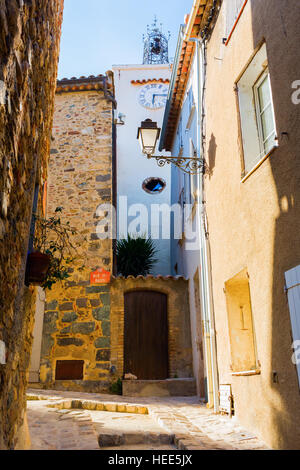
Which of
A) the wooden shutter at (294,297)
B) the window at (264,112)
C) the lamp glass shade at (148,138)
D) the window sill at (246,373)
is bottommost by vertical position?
the window sill at (246,373)

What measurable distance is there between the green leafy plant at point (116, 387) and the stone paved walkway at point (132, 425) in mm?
2222

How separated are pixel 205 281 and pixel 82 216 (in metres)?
4.32

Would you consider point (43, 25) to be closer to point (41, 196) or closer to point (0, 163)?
point (41, 196)

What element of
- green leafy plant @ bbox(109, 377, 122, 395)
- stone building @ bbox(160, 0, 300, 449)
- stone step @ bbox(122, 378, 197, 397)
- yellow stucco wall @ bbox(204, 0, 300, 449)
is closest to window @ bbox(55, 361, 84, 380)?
green leafy plant @ bbox(109, 377, 122, 395)

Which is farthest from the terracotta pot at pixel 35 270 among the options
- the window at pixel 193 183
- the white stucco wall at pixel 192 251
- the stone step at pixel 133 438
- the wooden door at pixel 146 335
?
the wooden door at pixel 146 335

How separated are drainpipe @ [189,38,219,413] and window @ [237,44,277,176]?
67.3 inches

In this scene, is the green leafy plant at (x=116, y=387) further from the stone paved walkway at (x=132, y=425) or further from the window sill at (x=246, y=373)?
the window sill at (x=246, y=373)

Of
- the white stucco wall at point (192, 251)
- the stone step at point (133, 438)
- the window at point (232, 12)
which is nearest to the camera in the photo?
the stone step at point (133, 438)

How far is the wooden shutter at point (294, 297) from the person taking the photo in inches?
130

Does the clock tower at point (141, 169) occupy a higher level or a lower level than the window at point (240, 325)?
higher

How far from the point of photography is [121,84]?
14.8 m

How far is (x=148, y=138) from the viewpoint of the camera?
620 cm

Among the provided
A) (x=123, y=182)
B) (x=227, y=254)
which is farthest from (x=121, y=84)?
(x=227, y=254)

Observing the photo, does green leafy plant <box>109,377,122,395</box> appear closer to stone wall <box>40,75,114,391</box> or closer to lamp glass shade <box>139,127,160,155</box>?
stone wall <box>40,75,114,391</box>
